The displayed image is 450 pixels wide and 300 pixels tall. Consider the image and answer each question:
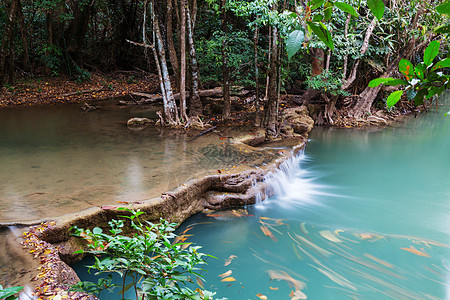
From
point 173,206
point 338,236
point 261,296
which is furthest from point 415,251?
point 173,206

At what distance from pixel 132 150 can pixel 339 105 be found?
25.8ft

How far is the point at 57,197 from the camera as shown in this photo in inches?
159

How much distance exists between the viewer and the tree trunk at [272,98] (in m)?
7.20

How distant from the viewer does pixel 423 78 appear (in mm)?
1038

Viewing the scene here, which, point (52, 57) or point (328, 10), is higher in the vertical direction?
point (52, 57)

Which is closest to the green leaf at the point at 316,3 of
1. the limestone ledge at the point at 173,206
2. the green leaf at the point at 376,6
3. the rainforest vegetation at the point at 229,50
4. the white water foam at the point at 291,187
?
the green leaf at the point at 376,6

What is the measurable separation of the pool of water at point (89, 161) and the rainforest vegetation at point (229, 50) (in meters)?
1.56

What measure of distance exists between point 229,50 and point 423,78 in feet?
23.5

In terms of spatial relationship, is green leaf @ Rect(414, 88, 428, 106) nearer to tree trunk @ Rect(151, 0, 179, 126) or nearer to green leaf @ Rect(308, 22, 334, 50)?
green leaf @ Rect(308, 22, 334, 50)

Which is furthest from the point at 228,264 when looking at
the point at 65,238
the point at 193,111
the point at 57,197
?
the point at 193,111

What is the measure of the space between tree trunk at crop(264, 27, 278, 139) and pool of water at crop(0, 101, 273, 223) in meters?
1.46

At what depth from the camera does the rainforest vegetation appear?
297 inches

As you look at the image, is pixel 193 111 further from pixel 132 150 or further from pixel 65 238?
pixel 65 238

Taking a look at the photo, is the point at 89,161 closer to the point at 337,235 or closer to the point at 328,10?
the point at 337,235
